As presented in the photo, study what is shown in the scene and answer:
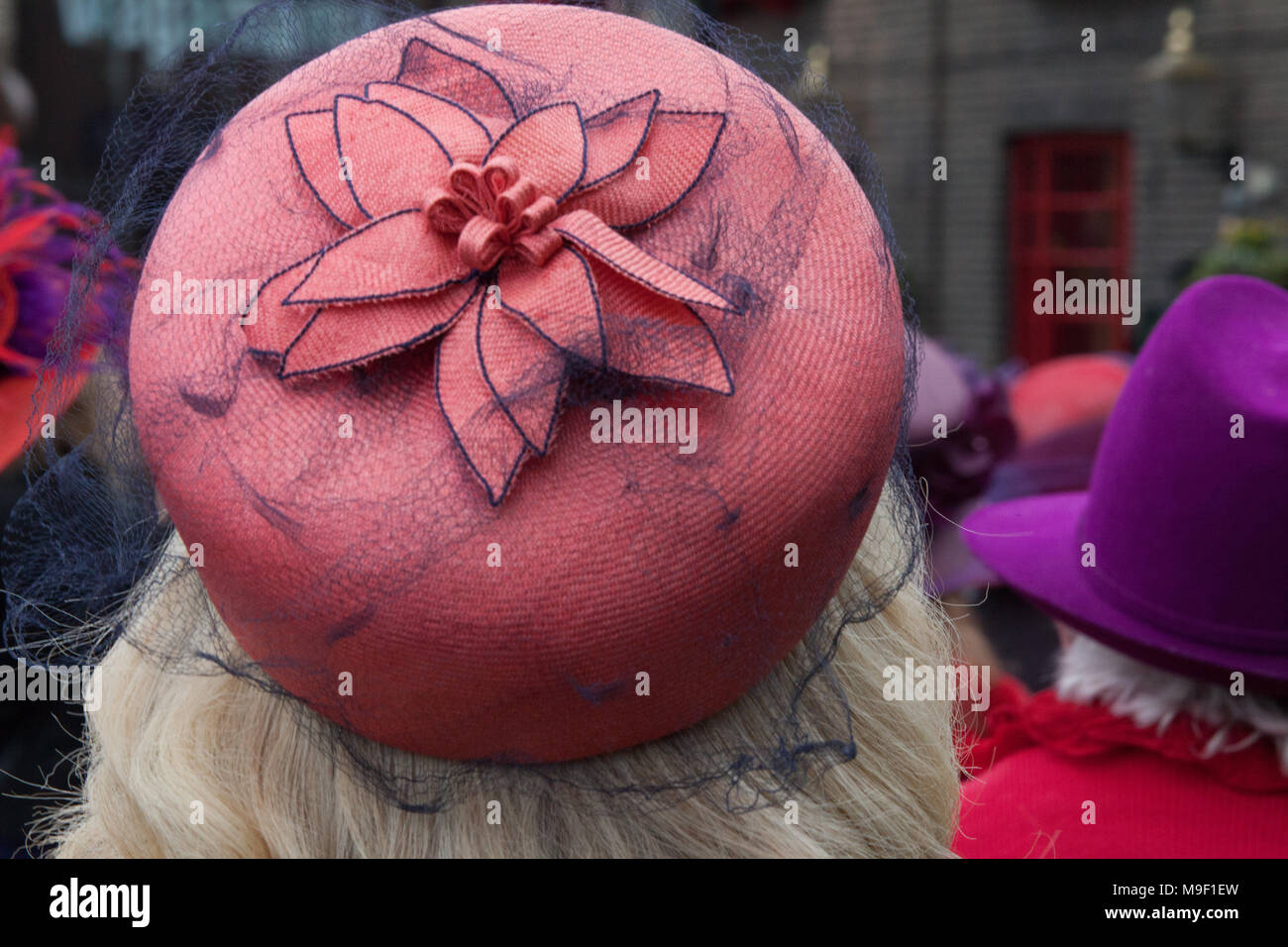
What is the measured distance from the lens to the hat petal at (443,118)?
3.64 feet

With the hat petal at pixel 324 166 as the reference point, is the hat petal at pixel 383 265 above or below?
below

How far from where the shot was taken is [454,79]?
1183mm

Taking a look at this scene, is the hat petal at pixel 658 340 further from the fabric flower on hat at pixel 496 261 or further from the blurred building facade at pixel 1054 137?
the blurred building facade at pixel 1054 137

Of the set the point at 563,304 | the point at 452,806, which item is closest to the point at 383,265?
the point at 563,304

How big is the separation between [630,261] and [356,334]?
0.25m

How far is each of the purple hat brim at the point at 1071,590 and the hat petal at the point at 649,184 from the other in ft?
2.53

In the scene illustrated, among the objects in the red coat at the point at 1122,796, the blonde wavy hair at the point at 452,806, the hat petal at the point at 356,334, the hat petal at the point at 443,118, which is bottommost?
the red coat at the point at 1122,796

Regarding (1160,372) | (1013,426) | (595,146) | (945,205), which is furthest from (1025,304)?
(595,146)

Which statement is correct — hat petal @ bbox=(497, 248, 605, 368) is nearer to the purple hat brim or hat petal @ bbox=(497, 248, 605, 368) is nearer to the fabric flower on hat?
the fabric flower on hat

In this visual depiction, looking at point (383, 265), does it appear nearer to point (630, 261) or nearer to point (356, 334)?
point (356, 334)

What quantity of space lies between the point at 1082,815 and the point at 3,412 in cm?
218

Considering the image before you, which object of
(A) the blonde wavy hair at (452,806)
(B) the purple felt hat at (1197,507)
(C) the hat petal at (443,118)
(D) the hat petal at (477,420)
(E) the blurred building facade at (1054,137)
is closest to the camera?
(D) the hat petal at (477,420)

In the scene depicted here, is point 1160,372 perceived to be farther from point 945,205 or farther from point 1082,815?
point 945,205

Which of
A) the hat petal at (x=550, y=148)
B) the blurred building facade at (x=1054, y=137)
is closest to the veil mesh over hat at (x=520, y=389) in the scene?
the hat petal at (x=550, y=148)
